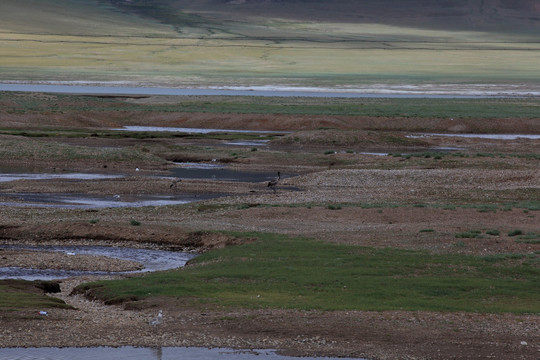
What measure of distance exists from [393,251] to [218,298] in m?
7.01

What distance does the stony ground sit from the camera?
16531mm

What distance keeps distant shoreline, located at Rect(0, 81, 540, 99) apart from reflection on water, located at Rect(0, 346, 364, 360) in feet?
300

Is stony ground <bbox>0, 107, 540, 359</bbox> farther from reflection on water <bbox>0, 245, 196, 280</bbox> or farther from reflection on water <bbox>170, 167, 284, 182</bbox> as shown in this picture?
reflection on water <bbox>170, 167, 284, 182</bbox>

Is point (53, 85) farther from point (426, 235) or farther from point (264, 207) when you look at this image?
point (426, 235)

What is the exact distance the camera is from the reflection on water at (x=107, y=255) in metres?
22.9

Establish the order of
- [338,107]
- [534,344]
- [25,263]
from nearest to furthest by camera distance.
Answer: [534,344]
[25,263]
[338,107]

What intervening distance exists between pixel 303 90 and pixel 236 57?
4249cm

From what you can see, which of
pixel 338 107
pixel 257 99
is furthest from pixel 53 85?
pixel 338 107

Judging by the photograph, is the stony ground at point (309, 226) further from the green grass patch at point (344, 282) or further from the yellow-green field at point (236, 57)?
the yellow-green field at point (236, 57)

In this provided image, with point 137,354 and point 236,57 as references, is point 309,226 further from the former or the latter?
point 236,57

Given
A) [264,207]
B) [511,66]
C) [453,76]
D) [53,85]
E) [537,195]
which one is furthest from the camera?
[511,66]

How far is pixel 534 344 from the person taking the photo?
1634 cm


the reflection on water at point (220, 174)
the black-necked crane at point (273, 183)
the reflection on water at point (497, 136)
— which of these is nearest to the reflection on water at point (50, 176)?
the reflection on water at point (220, 174)

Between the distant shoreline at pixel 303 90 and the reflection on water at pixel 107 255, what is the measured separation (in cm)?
8038
